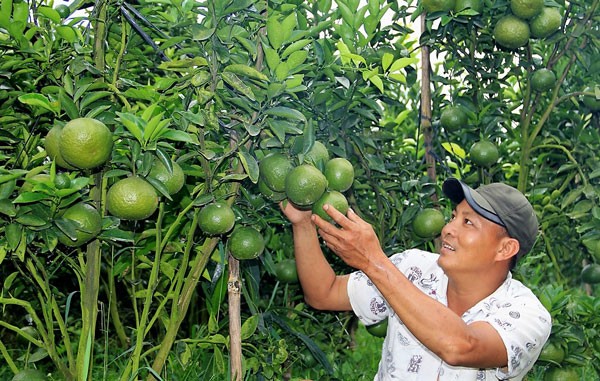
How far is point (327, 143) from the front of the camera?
241 centimetres

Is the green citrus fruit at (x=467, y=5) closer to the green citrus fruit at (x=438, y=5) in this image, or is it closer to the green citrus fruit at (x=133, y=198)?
the green citrus fruit at (x=438, y=5)

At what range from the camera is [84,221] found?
180cm

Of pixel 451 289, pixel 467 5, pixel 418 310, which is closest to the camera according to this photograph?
pixel 418 310

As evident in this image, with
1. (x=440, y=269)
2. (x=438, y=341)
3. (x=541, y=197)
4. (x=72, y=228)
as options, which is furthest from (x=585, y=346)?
(x=72, y=228)

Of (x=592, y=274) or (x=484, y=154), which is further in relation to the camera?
(x=592, y=274)

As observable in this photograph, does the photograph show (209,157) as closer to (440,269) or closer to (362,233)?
(362,233)

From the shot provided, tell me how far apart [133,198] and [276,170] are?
39cm

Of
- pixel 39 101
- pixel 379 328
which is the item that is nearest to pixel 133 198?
pixel 39 101

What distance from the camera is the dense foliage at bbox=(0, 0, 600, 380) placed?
188 centimetres

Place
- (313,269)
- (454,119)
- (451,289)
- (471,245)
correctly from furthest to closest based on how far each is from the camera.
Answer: (454,119) < (313,269) < (451,289) < (471,245)

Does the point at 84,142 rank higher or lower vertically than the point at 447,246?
higher

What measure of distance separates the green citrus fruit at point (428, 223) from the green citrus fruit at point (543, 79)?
672mm

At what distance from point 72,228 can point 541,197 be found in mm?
2152

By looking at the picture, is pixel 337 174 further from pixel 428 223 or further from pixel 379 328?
pixel 379 328
